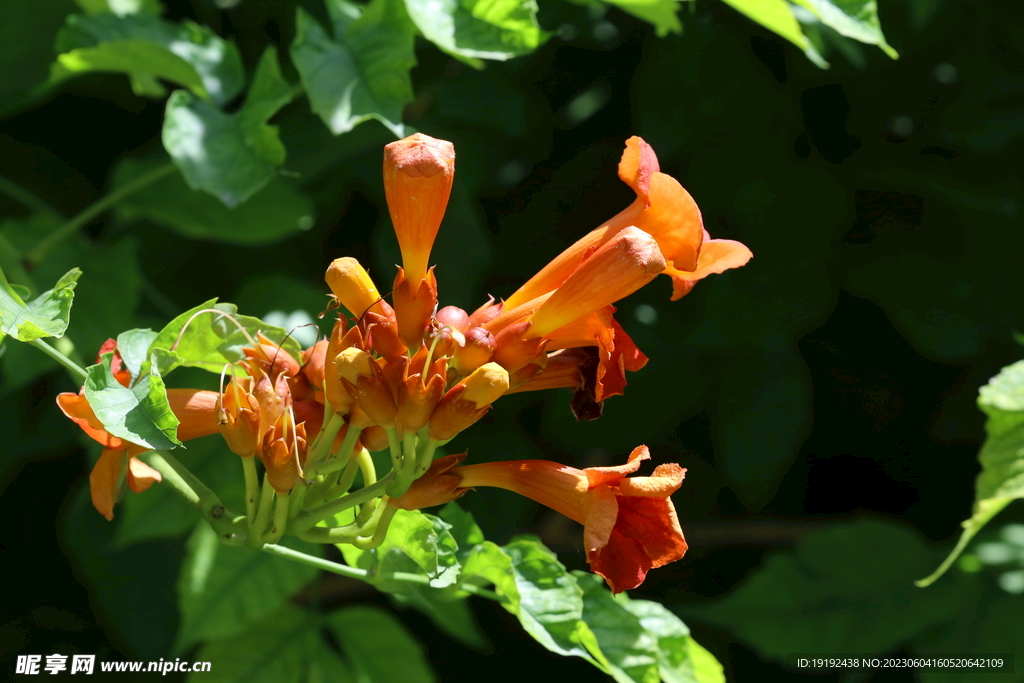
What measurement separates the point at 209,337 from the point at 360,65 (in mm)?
782

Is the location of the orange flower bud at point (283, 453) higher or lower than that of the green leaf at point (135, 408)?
lower

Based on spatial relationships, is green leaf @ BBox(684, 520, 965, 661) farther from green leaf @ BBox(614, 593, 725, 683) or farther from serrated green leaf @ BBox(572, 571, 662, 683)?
serrated green leaf @ BBox(572, 571, 662, 683)

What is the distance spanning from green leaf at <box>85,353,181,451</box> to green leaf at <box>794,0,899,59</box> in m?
1.42

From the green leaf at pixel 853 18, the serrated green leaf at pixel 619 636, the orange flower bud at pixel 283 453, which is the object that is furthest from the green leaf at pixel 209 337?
the green leaf at pixel 853 18

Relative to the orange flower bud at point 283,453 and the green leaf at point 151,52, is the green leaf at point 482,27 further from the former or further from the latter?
the orange flower bud at point 283,453

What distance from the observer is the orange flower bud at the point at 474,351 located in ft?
4.30

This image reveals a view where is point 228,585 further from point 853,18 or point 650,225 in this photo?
Result: point 853,18

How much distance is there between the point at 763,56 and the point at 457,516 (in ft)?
5.51

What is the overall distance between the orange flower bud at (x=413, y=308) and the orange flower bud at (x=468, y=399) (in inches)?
5.0

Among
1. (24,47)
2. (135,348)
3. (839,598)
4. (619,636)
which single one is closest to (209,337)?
(135,348)

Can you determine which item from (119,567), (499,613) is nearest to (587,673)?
(499,613)

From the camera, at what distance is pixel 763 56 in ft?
8.52

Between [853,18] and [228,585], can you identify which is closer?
[853,18]

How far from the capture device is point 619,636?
1.71m
